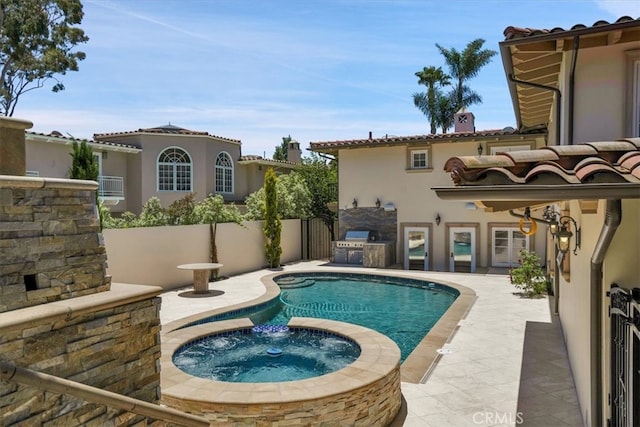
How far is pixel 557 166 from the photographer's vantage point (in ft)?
10.9

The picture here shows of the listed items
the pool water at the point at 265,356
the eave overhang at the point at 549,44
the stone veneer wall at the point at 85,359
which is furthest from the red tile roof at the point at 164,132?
the stone veneer wall at the point at 85,359

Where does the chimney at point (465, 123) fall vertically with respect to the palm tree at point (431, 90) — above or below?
below

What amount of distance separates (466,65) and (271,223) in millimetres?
25336

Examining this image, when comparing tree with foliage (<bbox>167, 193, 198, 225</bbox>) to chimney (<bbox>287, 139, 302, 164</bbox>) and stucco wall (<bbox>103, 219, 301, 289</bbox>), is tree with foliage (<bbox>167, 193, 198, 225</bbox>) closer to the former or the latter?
stucco wall (<bbox>103, 219, 301, 289</bbox>)

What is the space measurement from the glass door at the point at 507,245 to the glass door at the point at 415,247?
3.22 meters

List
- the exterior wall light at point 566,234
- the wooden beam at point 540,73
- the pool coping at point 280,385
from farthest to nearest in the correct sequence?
the exterior wall light at point 566,234
the wooden beam at point 540,73
the pool coping at point 280,385

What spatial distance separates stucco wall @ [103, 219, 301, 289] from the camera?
607 inches

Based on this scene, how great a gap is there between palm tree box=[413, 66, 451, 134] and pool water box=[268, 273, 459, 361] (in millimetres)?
23212

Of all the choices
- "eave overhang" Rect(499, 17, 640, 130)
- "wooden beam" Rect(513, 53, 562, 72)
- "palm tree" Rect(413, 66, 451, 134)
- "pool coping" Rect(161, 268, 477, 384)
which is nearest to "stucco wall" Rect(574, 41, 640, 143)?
"eave overhang" Rect(499, 17, 640, 130)

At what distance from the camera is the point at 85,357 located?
15.0 feet

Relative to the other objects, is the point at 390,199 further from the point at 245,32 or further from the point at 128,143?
the point at 128,143

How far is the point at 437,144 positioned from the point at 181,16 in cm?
1294

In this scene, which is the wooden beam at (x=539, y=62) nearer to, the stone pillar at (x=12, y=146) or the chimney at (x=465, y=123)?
the stone pillar at (x=12, y=146)

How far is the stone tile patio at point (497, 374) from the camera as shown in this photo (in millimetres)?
6938
